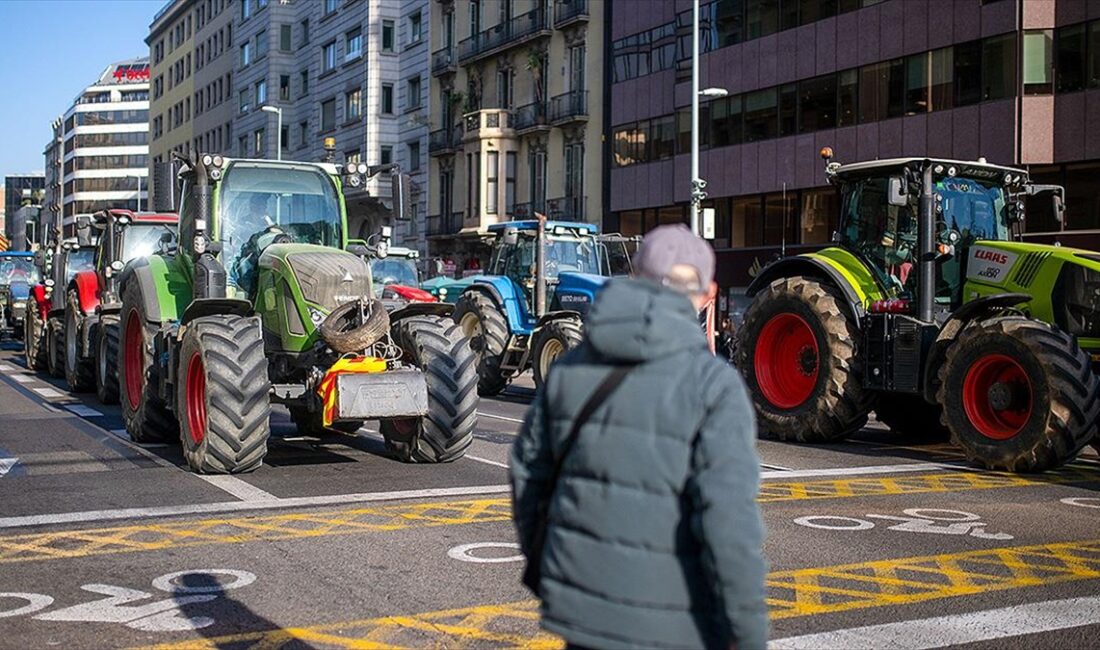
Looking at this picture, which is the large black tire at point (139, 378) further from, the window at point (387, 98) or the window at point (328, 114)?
the window at point (328, 114)

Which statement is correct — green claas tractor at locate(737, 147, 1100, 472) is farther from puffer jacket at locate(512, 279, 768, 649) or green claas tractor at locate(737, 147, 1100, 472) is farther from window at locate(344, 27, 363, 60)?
window at locate(344, 27, 363, 60)

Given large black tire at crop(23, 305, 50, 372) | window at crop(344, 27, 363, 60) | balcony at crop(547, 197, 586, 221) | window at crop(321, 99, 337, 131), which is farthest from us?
window at crop(321, 99, 337, 131)

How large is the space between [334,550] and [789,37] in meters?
30.4

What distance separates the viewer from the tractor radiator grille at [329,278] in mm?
11625

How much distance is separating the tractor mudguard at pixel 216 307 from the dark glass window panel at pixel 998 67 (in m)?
22.1

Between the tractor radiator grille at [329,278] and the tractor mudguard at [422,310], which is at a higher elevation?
the tractor radiator grille at [329,278]

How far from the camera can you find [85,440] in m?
13.8

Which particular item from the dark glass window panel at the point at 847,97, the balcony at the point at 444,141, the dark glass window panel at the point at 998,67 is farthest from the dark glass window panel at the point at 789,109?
the balcony at the point at 444,141

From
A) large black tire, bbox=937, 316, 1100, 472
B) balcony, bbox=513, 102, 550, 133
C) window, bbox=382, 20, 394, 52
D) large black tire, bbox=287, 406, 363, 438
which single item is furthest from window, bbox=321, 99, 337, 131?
large black tire, bbox=937, 316, 1100, 472

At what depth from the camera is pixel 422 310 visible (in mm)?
12242

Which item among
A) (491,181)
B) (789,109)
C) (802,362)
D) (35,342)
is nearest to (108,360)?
(802,362)

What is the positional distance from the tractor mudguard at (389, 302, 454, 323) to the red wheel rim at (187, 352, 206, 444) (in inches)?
72.0

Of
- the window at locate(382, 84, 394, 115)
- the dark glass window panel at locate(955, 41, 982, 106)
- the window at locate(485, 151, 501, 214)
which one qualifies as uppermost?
the window at locate(382, 84, 394, 115)

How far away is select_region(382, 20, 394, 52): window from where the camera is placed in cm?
5984
